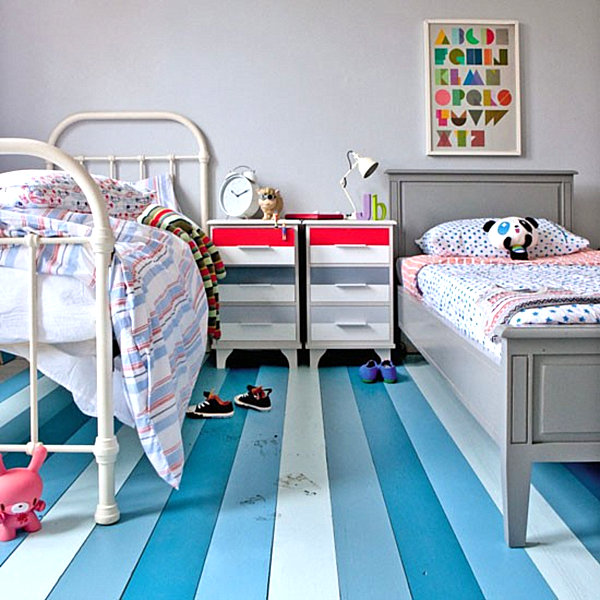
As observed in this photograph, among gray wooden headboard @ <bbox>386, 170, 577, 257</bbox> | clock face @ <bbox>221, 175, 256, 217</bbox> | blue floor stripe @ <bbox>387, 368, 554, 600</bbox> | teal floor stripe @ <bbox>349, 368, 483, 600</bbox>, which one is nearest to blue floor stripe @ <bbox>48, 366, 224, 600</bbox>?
teal floor stripe @ <bbox>349, 368, 483, 600</bbox>

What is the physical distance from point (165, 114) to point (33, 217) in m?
2.00

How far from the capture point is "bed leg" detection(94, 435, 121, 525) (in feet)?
4.79

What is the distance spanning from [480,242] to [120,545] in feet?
7.35

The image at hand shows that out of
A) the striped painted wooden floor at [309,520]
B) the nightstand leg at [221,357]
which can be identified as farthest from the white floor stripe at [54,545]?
the nightstand leg at [221,357]

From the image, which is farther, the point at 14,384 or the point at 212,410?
the point at 14,384

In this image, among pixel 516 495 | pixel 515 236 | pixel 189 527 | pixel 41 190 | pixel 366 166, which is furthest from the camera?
pixel 366 166

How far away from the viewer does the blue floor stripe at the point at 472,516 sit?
1207mm

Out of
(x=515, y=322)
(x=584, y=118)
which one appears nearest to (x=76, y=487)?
(x=515, y=322)

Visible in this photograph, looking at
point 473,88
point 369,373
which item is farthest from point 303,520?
point 473,88

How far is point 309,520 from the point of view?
58.4 inches

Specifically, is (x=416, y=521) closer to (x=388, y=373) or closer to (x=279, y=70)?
(x=388, y=373)

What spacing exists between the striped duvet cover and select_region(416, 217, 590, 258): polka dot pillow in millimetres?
1713

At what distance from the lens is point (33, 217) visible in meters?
1.58

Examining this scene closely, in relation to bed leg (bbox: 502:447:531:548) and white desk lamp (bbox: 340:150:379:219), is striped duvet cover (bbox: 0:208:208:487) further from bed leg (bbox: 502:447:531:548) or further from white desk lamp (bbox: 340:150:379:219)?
white desk lamp (bbox: 340:150:379:219)
